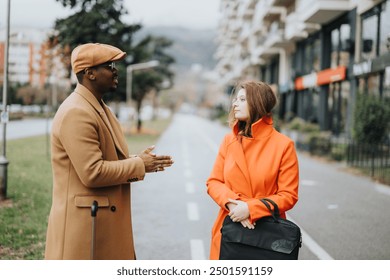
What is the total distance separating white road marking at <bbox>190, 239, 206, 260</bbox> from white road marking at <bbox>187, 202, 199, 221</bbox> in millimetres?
1321

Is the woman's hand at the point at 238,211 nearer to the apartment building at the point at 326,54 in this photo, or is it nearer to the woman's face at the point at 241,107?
the woman's face at the point at 241,107

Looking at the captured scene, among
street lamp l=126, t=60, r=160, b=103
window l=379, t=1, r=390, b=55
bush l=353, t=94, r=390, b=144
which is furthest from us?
street lamp l=126, t=60, r=160, b=103

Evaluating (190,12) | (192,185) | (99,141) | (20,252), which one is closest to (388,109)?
(192,185)

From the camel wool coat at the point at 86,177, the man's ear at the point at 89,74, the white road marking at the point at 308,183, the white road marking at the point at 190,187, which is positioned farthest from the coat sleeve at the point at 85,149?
the white road marking at the point at 308,183

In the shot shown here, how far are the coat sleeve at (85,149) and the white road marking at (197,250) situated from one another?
2.71 metres

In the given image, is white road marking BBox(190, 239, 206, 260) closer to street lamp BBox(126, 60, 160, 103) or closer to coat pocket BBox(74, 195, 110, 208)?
coat pocket BBox(74, 195, 110, 208)

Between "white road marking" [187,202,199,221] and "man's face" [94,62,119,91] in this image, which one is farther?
"white road marking" [187,202,199,221]

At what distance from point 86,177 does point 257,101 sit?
995mm

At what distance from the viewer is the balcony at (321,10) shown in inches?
858

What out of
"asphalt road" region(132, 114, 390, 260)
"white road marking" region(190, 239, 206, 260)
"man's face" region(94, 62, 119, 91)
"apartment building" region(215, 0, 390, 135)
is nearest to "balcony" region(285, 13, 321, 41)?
"apartment building" region(215, 0, 390, 135)

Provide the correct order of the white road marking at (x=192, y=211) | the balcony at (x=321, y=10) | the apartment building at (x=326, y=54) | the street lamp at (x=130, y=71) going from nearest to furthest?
the white road marking at (x=192, y=211), the apartment building at (x=326, y=54), the balcony at (x=321, y=10), the street lamp at (x=130, y=71)

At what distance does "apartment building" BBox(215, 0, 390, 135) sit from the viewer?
19078mm

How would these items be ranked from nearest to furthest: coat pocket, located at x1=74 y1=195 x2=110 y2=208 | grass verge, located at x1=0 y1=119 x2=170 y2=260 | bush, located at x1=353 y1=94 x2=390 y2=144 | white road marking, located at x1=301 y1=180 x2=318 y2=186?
coat pocket, located at x1=74 y1=195 x2=110 y2=208, grass verge, located at x1=0 y1=119 x2=170 y2=260, white road marking, located at x1=301 y1=180 x2=318 y2=186, bush, located at x1=353 y1=94 x2=390 y2=144
